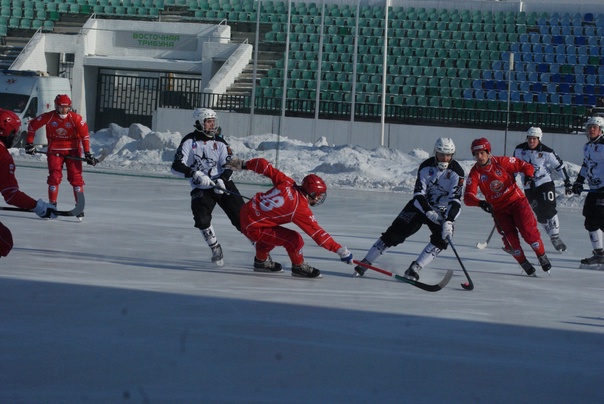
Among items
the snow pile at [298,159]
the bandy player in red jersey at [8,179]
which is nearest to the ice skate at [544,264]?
the bandy player in red jersey at [8,179]

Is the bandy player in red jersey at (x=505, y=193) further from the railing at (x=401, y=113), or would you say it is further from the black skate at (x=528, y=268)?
the railing at (x=401, y=113)

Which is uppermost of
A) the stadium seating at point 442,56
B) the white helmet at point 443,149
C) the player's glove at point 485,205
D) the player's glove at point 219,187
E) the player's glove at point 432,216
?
the stadium seating at point 442,56

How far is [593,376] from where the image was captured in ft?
18.5

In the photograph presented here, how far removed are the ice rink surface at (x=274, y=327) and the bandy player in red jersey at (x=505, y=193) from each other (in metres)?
0.34

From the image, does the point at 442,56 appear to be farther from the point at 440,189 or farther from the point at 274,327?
the point at 274,327

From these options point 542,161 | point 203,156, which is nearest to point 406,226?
point 203,156

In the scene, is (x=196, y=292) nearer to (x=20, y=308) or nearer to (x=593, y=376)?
(x=20, y=308)

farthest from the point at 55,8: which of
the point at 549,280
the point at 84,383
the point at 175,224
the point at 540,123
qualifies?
the point at 84,383

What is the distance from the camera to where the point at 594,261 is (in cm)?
1069

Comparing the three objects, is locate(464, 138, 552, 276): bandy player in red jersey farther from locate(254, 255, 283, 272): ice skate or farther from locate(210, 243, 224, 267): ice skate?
locate(210, 243, 224, 267): ice skate

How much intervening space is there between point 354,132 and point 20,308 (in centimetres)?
2189

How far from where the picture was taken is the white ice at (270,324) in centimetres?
516

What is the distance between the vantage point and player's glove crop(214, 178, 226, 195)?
374 inches

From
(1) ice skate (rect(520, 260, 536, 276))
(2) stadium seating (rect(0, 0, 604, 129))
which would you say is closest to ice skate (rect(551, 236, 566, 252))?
(1) ice skate (rect(520, 260, 536, 276))
